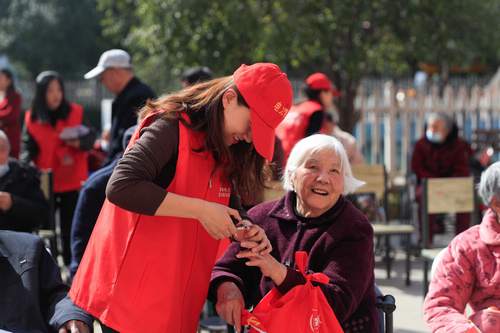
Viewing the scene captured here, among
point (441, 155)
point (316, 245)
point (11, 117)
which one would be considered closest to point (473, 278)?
point (316, 245)

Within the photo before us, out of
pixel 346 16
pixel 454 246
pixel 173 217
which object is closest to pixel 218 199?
pixel 173 217

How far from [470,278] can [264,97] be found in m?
1.40

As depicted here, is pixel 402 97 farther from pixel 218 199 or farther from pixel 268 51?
pixel 218 199

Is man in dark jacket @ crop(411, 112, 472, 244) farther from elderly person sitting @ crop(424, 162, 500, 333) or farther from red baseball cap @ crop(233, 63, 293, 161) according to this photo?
red baseball cap @ crop(233, 63, 293, 161)

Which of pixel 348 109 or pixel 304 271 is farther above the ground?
pixel 348 109

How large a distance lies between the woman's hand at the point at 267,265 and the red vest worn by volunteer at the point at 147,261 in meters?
0.22

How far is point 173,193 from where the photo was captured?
6.74ft

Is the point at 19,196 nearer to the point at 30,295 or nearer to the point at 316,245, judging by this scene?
the point at 30,295

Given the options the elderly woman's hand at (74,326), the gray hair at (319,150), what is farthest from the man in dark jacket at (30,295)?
the gray hair at (319,150)

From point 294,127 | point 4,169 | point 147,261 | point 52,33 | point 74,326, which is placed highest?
point 52,33

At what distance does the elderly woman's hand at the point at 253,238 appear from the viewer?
7.59 feet

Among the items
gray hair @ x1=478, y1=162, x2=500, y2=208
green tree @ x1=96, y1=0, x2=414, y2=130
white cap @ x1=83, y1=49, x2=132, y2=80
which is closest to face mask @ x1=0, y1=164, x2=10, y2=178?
white cap @ x1=83, y1=49, x2=132, y2=80

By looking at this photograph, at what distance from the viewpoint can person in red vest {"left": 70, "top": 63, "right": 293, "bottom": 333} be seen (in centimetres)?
211

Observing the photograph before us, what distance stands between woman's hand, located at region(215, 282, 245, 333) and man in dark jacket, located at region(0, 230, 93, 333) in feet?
1.81
